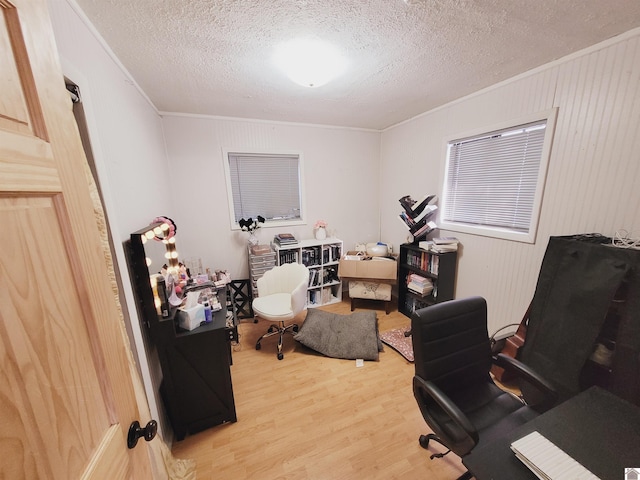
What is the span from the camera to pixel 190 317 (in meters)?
1.51

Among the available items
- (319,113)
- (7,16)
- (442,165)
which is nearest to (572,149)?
(442,165)

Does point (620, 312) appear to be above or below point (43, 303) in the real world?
below

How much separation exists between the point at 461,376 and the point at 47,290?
67.5 inches

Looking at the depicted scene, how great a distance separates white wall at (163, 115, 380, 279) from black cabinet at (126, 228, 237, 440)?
61.1 inches

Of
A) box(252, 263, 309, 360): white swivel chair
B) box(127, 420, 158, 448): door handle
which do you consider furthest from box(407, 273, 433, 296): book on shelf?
box(127, 420, 158, 448): door handle

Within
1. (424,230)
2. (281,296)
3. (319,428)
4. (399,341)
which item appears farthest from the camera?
(424,230)

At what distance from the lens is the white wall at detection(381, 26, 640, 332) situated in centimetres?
143

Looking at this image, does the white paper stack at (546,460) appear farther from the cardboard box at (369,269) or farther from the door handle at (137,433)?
the cardboard box at (369,269)

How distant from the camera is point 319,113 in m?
2.71

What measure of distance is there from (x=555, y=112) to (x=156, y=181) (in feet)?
10.7

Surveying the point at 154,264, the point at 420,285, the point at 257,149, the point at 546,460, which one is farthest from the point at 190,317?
the point at 420,285

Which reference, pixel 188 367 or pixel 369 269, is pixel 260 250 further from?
pixel 188 367

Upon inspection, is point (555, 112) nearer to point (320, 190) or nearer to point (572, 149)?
point (572, 149)

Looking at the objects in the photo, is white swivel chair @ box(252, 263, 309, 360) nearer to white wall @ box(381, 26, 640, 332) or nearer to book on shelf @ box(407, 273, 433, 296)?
book on shelf @ box(407, 273, 433, 296)
